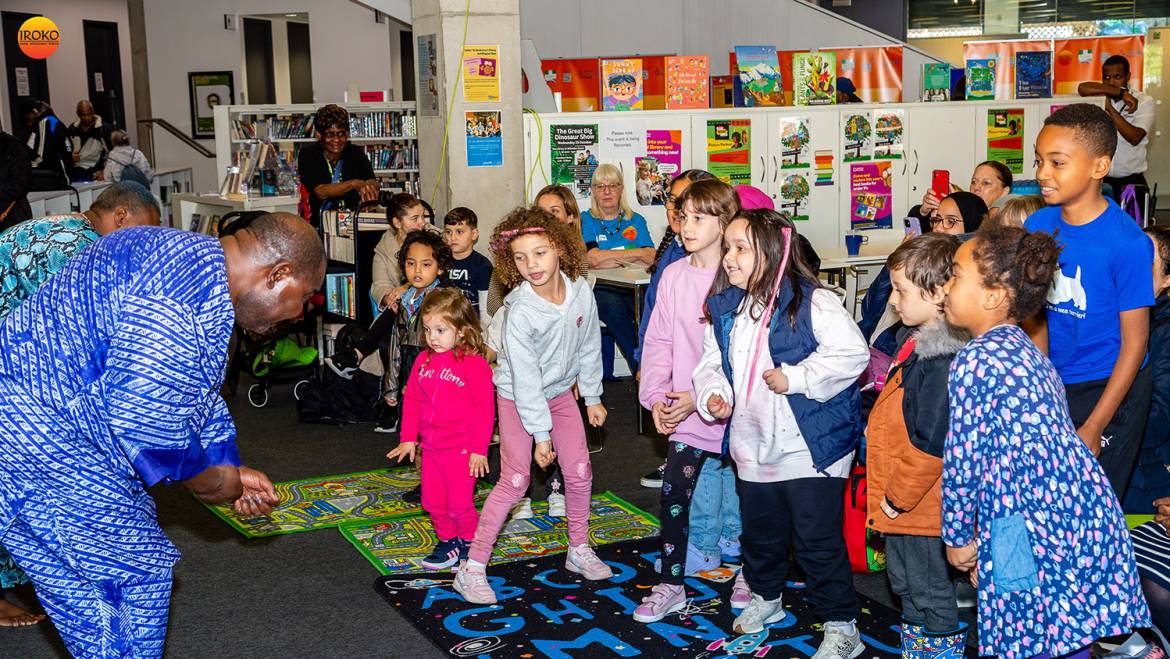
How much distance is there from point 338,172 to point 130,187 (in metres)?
3.71

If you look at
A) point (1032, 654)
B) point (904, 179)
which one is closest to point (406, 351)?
point (1032, 654)

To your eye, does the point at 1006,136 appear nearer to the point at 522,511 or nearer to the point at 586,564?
the point at 522,511

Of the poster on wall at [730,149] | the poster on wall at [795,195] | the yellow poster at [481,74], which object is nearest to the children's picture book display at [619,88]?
the poster on wall at [730,149]

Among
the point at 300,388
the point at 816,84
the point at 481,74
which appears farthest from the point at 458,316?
the point at 816,84

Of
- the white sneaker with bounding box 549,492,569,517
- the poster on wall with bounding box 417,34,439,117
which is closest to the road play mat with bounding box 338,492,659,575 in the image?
the white sneaker with bounding box 549,492,569,517

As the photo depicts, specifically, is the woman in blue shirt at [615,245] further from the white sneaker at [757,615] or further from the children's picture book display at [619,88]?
the white sneaker at [757,615]

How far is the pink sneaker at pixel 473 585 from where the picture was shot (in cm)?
412

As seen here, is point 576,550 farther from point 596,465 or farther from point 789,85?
point 789,85

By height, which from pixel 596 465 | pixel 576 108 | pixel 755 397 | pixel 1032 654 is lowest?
pixel 596 465

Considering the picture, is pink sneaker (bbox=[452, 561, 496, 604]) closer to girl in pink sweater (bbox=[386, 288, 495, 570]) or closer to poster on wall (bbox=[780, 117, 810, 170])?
girl in pink sweater (bbox=[386, 288, 495, 570])

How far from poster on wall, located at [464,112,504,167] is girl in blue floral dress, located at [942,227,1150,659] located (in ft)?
18.1

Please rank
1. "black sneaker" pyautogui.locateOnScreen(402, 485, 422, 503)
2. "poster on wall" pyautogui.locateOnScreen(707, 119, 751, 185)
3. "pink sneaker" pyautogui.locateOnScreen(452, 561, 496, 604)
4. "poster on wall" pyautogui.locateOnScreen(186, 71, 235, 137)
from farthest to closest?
1. "poster on wall" pyautogui.locateOnScreen(186, 71, 235, 137)
2. "poster on wall" pyautogui.locateOnScreen(707, 119, 751, 185)
3. "black sneaker" pyautogui.locateOnScreen(402, 485, 422, 503)
4. "pink sneaker" pyautogui.locateOnScreen(452, 561, 496, 604)

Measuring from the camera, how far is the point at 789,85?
10766 mm

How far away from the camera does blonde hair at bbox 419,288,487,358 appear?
4.53 meters
